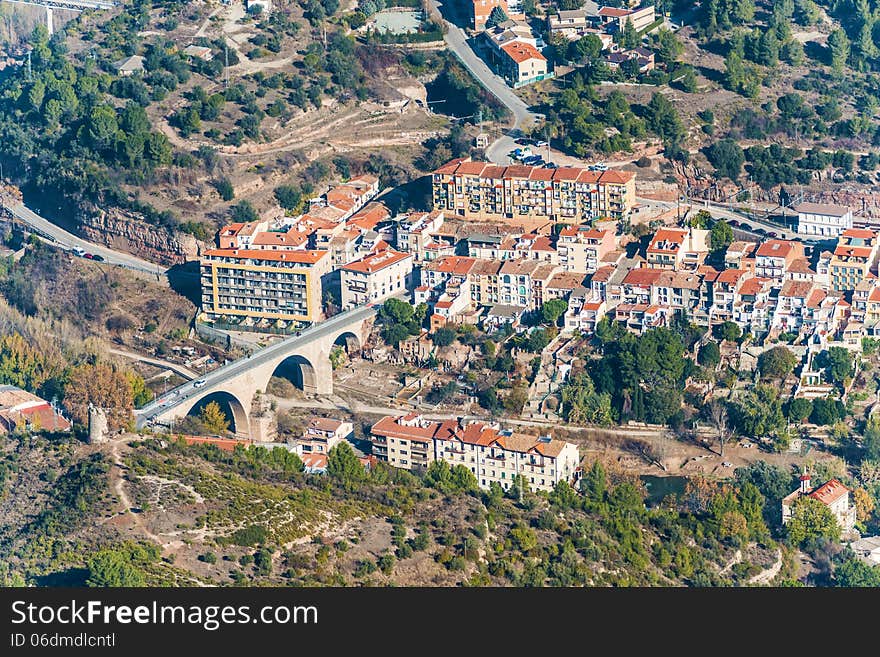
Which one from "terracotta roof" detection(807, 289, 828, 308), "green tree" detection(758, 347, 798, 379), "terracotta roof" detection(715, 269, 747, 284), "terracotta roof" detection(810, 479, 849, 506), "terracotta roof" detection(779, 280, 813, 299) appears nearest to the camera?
"terracotta roof" detection(810, 479, 849, 506)

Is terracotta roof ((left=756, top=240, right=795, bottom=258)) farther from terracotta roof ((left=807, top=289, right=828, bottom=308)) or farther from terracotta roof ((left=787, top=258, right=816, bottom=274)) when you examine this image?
terracotta roof ((left=807, top=289, right=828, bottom=308))

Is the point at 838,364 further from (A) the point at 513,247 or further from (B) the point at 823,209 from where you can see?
(A) the point at 513,247

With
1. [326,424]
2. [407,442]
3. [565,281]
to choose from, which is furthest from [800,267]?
[326,424]

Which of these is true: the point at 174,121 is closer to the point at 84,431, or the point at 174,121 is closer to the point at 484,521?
the point at 84,431

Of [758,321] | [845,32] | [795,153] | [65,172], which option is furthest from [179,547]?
[845,32]

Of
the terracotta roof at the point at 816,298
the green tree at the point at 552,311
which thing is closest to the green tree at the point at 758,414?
the terracotta roof at the point at 816,298

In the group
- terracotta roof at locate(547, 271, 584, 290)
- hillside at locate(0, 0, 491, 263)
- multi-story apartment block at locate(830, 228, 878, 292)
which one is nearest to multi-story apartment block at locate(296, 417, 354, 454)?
terracotta roof at locate(547, 271, 584, 290)
